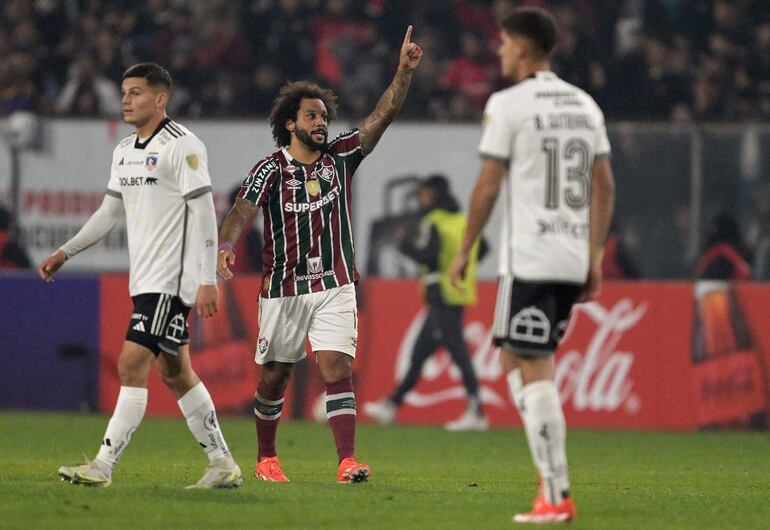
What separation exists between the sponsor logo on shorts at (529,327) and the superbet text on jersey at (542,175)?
15 cm

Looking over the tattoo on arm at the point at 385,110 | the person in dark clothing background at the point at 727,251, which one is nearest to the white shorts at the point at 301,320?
the tattoo on arm at the point at 385,110

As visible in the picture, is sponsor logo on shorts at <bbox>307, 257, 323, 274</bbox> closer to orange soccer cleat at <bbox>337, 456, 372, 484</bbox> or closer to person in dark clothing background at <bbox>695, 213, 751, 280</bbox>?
orange soccer cleat at <bbox>337, 456, 372, 484</bbox>

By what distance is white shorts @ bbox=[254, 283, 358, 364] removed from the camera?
29.1 feet

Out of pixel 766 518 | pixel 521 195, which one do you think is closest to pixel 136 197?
pixel 521 195

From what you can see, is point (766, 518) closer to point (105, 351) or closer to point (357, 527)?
point (357, 527)

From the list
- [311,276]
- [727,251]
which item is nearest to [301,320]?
[311,276]

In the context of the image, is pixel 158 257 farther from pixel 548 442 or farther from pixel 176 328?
pixel 548 442

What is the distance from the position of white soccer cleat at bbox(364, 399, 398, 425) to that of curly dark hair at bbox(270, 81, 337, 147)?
21.6 ft

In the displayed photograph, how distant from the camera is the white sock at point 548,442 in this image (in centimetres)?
649

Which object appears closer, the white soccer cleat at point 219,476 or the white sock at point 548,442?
the white sock at point 548,442

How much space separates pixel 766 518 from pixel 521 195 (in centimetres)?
199

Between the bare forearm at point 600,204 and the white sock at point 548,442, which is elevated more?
the bare forearm at point 600,204

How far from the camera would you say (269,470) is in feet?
29.2

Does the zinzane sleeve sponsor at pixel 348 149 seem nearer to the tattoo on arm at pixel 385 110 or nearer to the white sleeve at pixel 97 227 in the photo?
the tattoo on arm at pixel 385 110
